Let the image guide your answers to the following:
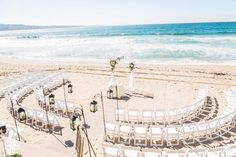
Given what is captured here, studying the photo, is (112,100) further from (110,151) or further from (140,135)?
(110,151)

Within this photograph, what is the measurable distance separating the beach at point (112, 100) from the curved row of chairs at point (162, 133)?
75cm

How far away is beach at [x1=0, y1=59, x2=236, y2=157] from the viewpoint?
33.3 ft

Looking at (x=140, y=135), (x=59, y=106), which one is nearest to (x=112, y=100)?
(x=59, y=106)

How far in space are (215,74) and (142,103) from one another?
38.8ft

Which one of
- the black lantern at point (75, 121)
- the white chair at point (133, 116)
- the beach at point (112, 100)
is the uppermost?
the black lantern at point (75, 121)

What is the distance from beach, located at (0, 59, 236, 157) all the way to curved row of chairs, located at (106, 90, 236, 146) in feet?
2.45

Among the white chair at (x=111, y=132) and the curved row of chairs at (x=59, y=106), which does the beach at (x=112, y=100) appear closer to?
the white chair at (x=111, y=132)

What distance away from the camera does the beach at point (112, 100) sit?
399 inches

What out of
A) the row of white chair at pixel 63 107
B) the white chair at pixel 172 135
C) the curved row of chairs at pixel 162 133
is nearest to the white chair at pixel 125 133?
the curved row of chairs at pixel 162 133

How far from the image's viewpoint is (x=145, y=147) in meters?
10.2

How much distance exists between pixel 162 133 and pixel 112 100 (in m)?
→ 5.85

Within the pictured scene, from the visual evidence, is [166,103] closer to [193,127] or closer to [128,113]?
[128,113]

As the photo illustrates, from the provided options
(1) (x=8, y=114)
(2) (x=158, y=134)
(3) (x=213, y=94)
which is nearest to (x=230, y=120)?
(2) (x=158, y=134)

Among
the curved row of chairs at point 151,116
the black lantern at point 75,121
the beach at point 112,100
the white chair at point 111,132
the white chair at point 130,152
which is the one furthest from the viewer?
the curved row of chairs at point 151,116
